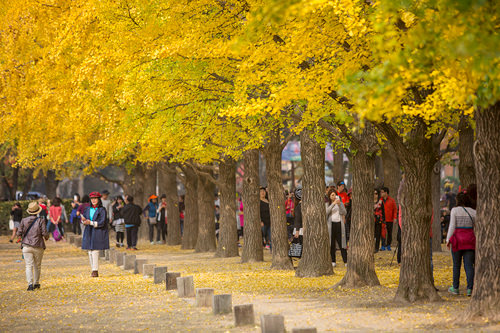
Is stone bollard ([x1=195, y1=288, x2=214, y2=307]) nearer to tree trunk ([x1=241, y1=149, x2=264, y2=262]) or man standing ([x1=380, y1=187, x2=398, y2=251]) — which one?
tree trunk ([x1=241, y1=149, x2=264, y2=262])

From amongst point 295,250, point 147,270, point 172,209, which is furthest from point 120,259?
point 172,209

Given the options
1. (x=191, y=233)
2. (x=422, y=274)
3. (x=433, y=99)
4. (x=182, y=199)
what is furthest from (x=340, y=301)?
(x=182, y=199)

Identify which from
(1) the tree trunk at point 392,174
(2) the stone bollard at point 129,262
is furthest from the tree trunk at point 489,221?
(1) the tree trunk at point 392,174

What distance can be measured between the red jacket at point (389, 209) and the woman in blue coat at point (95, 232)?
908 cm

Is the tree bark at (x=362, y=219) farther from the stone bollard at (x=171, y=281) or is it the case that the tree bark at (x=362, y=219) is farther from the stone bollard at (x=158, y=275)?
the stone bollard at (x=158, y=275)

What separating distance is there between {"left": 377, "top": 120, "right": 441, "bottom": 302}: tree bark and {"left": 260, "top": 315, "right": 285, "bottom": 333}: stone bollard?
12.3 ft

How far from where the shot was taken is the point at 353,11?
10156 millimetres

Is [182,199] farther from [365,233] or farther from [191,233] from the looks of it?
[365,233]

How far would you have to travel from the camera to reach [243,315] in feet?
34.8

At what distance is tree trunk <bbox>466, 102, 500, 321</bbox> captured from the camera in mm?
10227

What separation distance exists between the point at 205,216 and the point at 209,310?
15.0 metres

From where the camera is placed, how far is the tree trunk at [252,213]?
72.1 ft

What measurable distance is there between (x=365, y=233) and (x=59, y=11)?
13.9 meters

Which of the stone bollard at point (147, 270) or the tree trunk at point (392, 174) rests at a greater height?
the tree trunk at point (392, 174)
